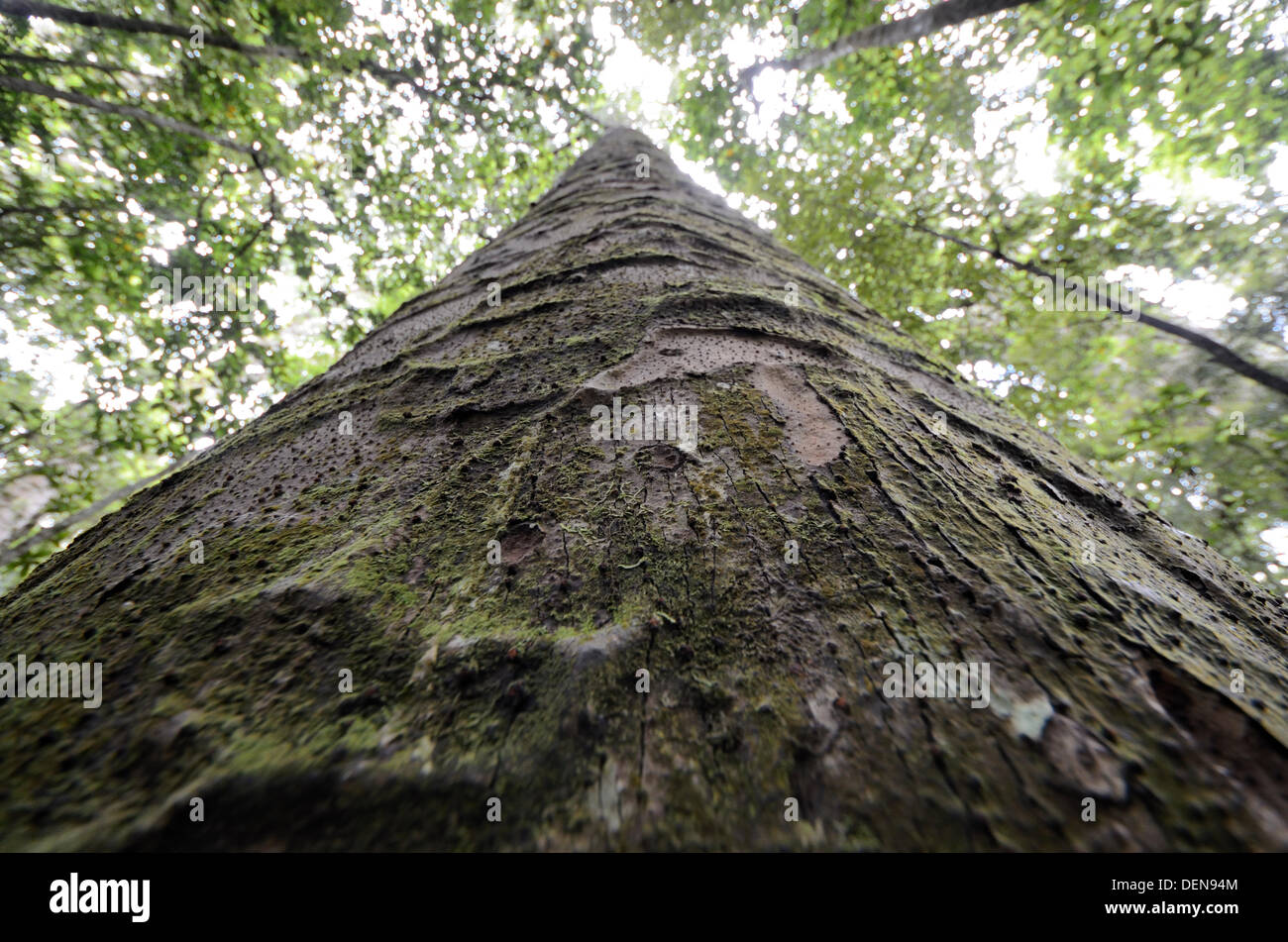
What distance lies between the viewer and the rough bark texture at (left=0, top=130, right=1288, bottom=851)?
0.43m

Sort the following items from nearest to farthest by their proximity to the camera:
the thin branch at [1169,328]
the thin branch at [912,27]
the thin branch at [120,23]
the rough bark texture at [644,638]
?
the rough bark texture at [644,638] → the thin branch at [120,23] → the thin branch at [912,27] → the thin branch at [1169,328]

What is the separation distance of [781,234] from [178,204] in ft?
17.9

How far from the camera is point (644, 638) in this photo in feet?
1.85

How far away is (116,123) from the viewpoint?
3.74 m

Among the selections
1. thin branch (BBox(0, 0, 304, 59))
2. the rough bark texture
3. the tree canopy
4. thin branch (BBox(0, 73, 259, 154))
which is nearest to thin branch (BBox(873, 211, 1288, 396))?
the tree canopy

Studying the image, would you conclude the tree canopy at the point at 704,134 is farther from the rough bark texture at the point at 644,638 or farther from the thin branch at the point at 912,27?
the rough bark texture at the point at 644,638

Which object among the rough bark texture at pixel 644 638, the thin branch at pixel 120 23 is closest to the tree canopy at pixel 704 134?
the thin branch at pixel 120 23

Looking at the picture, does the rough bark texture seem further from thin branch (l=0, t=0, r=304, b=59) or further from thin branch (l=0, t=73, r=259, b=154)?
thin branch (l=0, t=0, r=304, b=59)

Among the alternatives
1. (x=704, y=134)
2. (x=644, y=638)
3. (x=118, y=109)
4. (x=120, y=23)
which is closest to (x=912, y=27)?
(x=704, y=134)

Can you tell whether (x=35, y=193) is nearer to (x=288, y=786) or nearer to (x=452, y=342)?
(x=452, y=342)

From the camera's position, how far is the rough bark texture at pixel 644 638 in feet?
1.39

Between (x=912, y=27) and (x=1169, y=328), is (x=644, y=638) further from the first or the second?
(x=1169, y=328)

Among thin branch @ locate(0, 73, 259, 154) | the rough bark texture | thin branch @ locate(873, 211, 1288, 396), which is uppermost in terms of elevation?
thin branch @ locate(0, 73, 259, 154)
